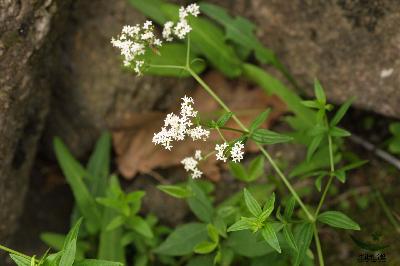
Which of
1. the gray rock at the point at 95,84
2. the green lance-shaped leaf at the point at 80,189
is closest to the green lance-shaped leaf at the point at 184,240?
the green lance-shaped leaf at the point at 80,189

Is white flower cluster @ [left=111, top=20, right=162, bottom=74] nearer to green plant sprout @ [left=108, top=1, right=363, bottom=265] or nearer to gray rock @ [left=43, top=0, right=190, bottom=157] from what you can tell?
green plant sprout @ [left=108, top=1, right=363, bottom=265]

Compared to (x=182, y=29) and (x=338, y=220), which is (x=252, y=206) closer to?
(x=338, y=220)

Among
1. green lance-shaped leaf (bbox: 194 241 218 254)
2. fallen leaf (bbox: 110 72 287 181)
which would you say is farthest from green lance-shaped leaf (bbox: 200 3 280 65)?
green lance-shaped leaf (bbox: 194 241 218 254)

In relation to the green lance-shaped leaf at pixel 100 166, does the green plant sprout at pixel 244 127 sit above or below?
above

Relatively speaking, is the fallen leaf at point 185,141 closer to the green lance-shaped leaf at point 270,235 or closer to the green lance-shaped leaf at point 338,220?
the green lance-shaped leaf at point 338,220

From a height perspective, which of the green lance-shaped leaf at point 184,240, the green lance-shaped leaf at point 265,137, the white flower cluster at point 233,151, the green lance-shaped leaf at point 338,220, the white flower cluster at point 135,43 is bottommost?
the green lance-shaped leaf at point 184,240

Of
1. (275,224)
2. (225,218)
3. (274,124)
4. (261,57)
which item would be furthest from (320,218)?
(261,57)
